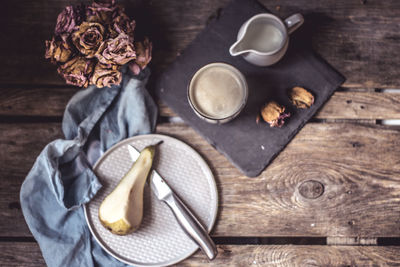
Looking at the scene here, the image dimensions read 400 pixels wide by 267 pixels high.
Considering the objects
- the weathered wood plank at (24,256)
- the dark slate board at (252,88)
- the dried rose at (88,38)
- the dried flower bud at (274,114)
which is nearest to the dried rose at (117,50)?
the dried rose at (88,38)

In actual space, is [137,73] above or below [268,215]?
above

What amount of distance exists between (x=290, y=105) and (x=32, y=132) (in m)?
0.47

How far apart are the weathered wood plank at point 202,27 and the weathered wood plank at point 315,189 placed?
0.11 metres

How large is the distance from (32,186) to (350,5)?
66 cm

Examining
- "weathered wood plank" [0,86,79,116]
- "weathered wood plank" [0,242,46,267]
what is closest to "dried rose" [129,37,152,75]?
"weathered wood plank" [0,86,79,116]

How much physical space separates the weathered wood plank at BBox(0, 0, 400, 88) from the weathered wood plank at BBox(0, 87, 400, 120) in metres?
0.02

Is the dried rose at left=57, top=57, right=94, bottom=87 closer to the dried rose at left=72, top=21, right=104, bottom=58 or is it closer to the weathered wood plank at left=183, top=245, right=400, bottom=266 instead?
the dried rose at left=72, top=21, right=104, bottom=58

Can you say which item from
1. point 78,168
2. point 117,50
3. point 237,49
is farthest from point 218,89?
point 78,168

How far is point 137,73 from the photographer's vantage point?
2.03 ft

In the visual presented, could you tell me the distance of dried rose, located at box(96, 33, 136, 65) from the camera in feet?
1.86

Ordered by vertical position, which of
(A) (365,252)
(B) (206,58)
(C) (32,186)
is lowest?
(A) (365,252)

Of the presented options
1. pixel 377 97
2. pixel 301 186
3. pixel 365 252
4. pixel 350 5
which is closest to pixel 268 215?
pixel 301 186

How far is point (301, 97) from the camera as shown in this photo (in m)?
0.64

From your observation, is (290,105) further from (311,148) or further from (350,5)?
(350,5)
